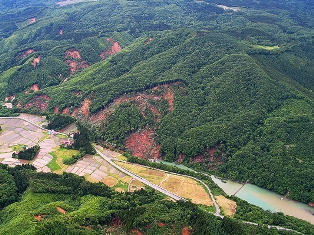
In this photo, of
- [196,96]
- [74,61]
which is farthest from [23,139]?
[74,61]

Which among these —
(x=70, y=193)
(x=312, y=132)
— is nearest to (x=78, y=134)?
(x=70, y=193)

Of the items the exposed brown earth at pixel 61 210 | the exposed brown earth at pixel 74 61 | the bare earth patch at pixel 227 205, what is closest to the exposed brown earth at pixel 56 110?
the exposed brown earth at pixel 74 61

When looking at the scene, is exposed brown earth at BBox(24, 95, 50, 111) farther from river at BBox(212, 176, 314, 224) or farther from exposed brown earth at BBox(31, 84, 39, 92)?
river at BBox(212, 176, 314, 224)

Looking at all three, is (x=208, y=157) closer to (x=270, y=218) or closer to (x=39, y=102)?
(x=270, y=218)

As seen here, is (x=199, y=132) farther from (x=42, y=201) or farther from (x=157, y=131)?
(x=42, y=201)

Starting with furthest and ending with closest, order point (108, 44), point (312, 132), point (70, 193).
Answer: point (108, 44) → point (312, 132) → point (70, 193)

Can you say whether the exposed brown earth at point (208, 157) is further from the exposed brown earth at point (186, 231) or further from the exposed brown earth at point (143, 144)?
the exposed brown earth at point (186, 231)
